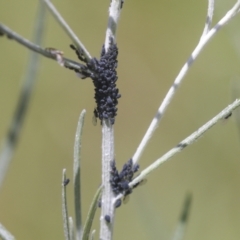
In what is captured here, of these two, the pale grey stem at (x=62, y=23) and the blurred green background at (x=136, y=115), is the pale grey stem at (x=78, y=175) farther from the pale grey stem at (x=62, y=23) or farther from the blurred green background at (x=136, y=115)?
the blurred green background at (x=136, y=115)

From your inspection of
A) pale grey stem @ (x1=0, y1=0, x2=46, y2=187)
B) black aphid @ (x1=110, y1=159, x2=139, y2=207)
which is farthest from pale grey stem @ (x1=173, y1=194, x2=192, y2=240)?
pale grey stem @ (x1=0, y1=0, x2=46, y2=187)

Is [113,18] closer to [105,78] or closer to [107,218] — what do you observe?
[105,78]

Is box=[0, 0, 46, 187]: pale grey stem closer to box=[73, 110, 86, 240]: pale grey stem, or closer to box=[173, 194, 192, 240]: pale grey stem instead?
box=[73, 110, 86, 240]: pale grey stem

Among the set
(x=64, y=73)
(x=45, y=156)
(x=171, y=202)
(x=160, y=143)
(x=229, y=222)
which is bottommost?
(x=229, y=222)

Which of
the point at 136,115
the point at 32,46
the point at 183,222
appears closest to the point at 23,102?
the point at 32,46

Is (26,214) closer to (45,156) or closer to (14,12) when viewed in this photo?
(45,156)

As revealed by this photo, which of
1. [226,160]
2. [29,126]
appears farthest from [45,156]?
[226,160]
